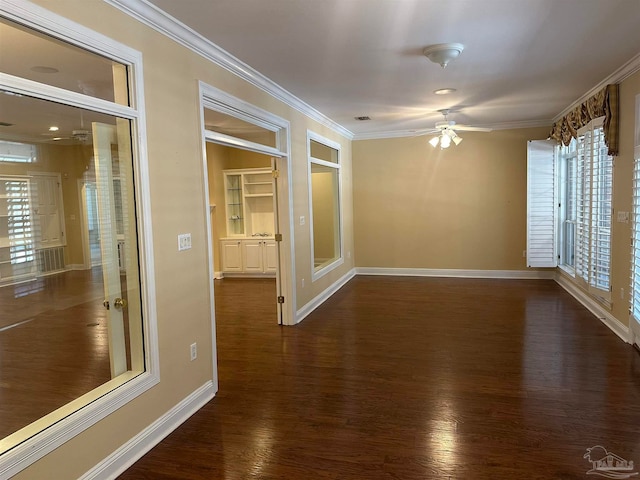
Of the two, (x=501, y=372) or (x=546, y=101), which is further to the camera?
(x=546, y=101)

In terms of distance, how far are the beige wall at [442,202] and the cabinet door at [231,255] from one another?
223 centimetres

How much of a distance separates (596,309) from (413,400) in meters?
3.32

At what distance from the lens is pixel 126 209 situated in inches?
105

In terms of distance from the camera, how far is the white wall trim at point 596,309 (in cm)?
436

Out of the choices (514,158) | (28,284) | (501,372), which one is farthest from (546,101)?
(28,284)

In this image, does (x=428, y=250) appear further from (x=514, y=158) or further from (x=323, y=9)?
(x=323, y=9)

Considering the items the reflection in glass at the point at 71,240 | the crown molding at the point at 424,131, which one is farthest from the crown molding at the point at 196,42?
the crown molding at the point at 424,131

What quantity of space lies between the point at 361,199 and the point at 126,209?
19.3ft

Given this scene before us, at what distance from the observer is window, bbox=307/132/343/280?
613 centimetres

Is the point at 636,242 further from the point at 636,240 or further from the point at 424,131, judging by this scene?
the point at 424,131

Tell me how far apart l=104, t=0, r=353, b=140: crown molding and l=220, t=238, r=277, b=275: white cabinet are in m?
3.63

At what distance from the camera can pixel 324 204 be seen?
6977mm

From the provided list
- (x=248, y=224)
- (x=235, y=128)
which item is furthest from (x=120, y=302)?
(x=248, y=224)

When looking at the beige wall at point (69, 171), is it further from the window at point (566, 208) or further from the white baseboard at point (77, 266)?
the window at point (566, 208)
